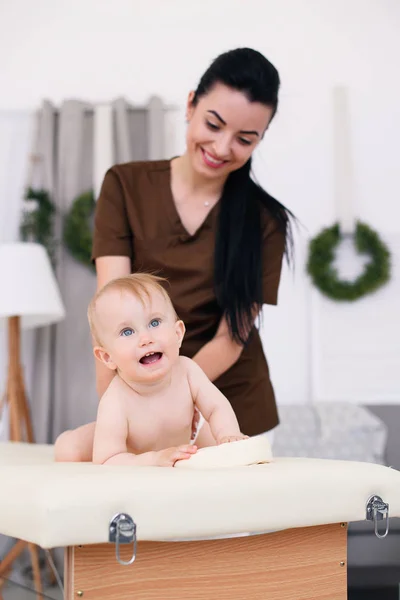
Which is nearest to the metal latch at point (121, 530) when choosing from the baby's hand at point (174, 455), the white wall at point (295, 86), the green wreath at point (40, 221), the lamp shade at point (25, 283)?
the baby's hand at point (174, 455)

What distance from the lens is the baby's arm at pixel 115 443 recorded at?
3.35 ft

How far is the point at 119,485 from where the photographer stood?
0.82 meters

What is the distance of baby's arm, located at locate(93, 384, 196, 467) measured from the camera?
3.35 feet

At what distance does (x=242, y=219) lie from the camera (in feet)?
5.31

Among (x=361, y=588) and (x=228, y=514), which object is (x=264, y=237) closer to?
(x=228, y=514)

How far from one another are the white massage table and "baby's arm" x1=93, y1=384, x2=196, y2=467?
3.7 inches

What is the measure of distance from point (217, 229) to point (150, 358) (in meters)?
0.55

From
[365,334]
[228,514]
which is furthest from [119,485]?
[365,334]

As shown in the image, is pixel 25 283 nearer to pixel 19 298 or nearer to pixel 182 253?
pixel 19 298

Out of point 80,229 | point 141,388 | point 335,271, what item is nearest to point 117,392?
point 141,388

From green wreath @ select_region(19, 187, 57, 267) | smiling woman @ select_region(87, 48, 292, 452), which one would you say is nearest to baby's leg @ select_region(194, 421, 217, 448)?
smiling woman @ select_region(87, 48, 292, 452)

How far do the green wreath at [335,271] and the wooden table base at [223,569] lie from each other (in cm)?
312

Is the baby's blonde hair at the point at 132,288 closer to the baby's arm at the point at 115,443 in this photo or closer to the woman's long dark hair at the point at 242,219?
the baby's arm at the point at 115,443

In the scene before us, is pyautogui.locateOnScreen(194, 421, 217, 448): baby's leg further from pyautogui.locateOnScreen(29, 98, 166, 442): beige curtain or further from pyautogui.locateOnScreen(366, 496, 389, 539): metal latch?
pyautogui.locateOnScreen(29, 98, 166, 442): beige curtain
